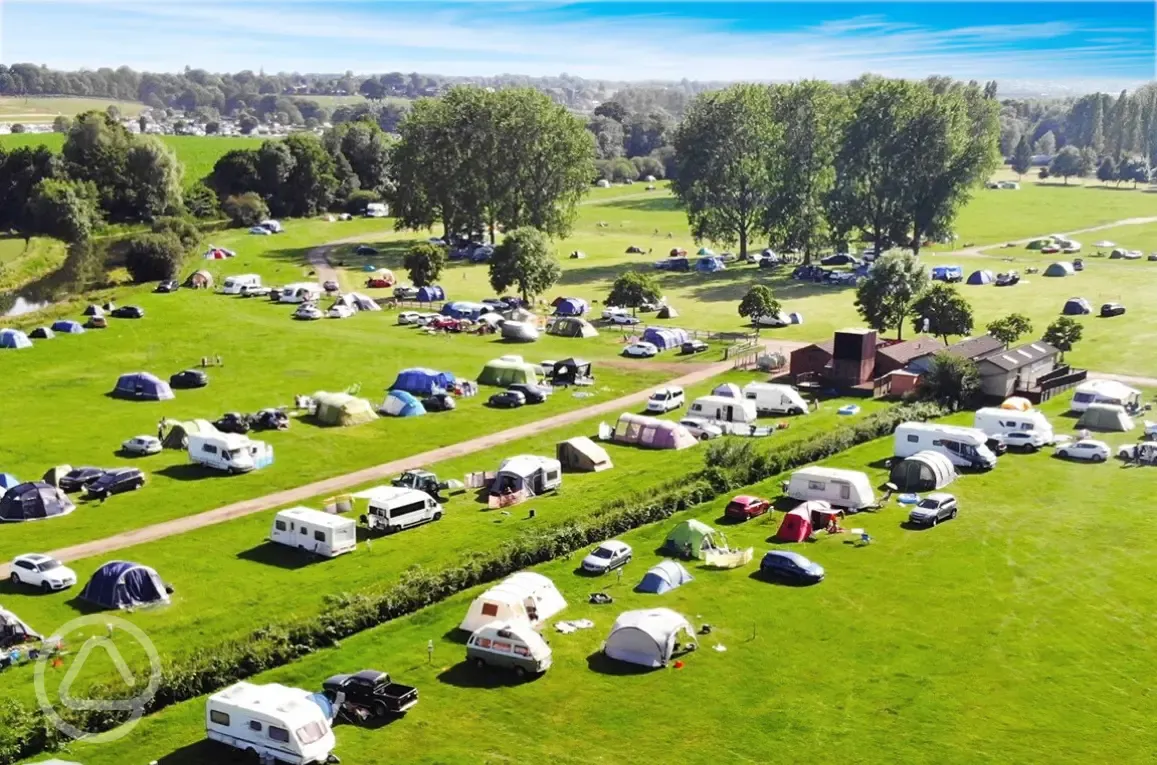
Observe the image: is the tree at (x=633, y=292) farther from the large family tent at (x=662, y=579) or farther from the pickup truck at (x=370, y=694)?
the pickup truck at (x=370, y=694)

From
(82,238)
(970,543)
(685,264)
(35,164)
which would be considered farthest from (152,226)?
(970,543)

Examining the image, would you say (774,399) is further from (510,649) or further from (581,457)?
(510,649)

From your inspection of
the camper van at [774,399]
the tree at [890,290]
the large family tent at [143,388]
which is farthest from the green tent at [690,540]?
the tree at [890,290]

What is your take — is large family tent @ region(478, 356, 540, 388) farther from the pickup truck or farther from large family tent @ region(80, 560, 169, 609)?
the pickup truck

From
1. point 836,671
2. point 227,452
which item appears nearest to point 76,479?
point 227,452

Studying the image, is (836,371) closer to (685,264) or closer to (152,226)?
(685,264)
